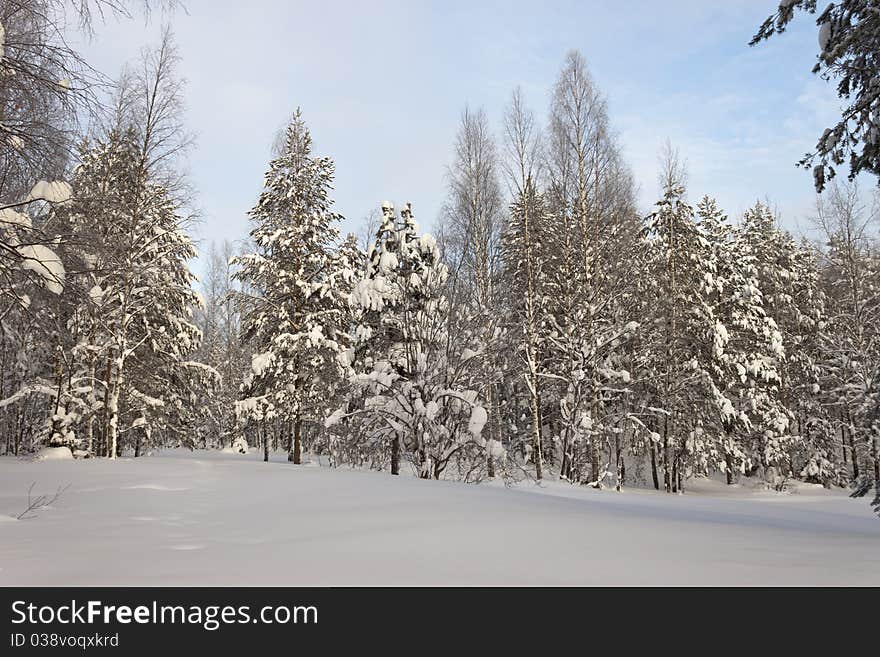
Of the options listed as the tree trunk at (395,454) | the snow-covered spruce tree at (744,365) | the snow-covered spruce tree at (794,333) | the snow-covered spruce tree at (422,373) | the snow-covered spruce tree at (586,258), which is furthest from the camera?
the snow-covered spruce tree at (794,333)

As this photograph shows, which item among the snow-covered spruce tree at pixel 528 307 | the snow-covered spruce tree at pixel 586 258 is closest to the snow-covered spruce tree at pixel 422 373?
the snow-covered spruce tree at pixel 528 307

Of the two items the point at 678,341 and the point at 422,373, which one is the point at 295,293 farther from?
Answer: the point at 678,341

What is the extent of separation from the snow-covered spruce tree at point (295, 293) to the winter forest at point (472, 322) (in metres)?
0.09

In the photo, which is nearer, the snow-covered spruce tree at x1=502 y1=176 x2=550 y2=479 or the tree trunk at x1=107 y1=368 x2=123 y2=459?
the tree trunk at x1=107 y1=368 x2=123 y2=459

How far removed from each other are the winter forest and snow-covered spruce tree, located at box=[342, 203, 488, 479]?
0.18ft

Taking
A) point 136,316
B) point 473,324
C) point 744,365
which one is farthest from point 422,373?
point 744,365

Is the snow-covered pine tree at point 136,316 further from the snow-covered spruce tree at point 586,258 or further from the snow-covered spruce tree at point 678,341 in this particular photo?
the snow-covered spruce tree at point 678,341

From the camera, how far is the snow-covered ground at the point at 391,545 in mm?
3645

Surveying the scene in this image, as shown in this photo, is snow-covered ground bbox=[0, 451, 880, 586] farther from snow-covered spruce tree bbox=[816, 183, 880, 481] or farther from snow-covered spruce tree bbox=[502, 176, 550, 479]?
snow-covered spruce tree bbox=[816, 183, 880, 481]

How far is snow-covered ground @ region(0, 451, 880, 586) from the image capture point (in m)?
3.64

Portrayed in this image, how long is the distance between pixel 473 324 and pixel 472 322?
67 mm

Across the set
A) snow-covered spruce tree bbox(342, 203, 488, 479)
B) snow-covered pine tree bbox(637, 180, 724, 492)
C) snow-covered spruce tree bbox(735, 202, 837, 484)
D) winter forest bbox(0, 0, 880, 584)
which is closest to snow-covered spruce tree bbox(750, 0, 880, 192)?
winter forest bbox(0, 0, 880, 584)
